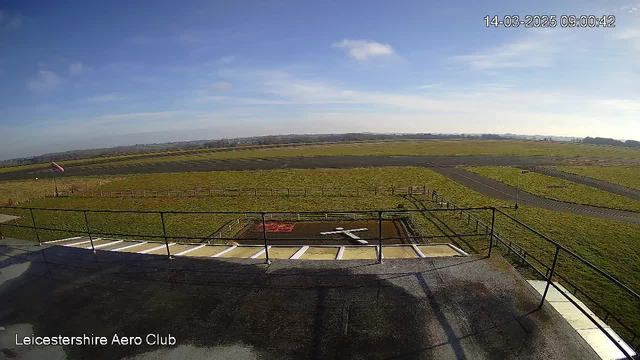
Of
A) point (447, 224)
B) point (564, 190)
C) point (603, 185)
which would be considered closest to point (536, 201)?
point (564, 190)

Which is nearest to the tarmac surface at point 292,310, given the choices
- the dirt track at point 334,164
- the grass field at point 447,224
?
the grass field at point 447,224

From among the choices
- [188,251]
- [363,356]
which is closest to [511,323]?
[363,356]

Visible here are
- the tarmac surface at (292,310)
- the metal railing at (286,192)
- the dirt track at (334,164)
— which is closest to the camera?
the tarmac surface at (292,310)

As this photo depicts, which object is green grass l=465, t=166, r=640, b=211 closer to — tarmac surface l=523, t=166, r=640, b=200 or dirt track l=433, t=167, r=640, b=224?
tarmac surface l=523, t=166, r=640, b=200

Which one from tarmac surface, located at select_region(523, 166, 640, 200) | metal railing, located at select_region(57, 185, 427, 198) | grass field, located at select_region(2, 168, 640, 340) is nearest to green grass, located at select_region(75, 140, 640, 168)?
tarmac surface, located at select_region(523, 166, 640, 200)

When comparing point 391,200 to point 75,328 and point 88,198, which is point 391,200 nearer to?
point 75,328

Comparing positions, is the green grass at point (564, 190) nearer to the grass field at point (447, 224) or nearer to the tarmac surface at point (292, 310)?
the grass field at point (447, 224)

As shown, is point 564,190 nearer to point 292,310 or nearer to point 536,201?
point 536,201

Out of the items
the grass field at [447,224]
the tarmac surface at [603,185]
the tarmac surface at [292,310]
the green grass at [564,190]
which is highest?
the tarmac surface at [292,310]
